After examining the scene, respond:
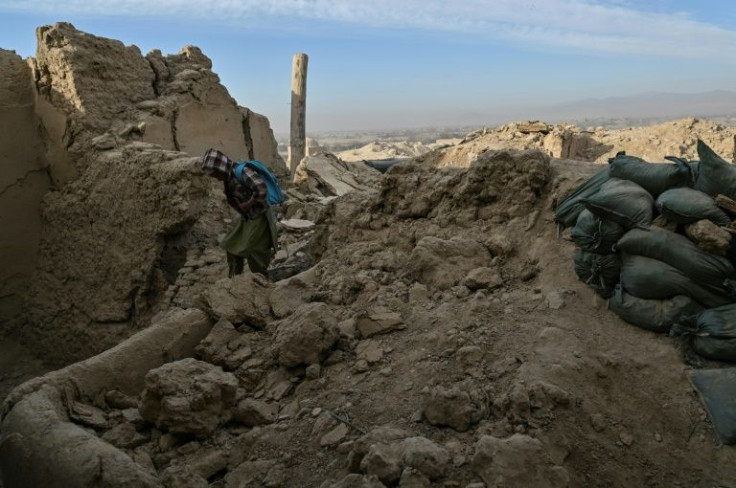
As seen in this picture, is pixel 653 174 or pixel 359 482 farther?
pixel 653 174

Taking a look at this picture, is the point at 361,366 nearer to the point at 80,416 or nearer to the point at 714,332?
the point at 80,416

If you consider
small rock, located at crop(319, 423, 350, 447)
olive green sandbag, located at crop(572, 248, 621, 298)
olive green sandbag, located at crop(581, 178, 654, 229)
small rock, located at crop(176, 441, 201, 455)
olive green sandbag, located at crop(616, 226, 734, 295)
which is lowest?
small rock, located at crop(176, 441, 201, 455)

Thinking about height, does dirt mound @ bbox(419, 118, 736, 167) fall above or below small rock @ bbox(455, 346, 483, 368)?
above

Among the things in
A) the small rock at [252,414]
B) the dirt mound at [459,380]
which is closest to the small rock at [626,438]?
the dirt mound at [459,380]

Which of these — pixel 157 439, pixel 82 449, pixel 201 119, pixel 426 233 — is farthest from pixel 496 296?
pixel 201 119

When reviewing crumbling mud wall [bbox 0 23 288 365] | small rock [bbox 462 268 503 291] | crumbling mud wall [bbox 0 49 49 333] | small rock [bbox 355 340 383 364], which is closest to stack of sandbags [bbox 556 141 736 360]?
small rock [bbox 462 268 503 291]

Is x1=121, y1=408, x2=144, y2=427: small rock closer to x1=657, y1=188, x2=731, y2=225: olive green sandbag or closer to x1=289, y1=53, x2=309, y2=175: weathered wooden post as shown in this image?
x1=657, y1=188, x2=731, y2=225: olive green sandbag

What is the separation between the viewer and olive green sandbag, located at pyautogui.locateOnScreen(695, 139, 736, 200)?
2.88 m

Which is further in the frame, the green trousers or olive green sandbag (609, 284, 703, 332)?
the green trousers

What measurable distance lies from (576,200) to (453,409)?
168 cm

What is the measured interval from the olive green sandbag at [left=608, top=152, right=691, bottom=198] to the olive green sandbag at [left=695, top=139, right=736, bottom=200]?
142 millimetres

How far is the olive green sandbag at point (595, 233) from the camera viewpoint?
304 cm

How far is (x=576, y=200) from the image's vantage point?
134 inches

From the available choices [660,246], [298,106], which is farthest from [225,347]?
[298,106]
